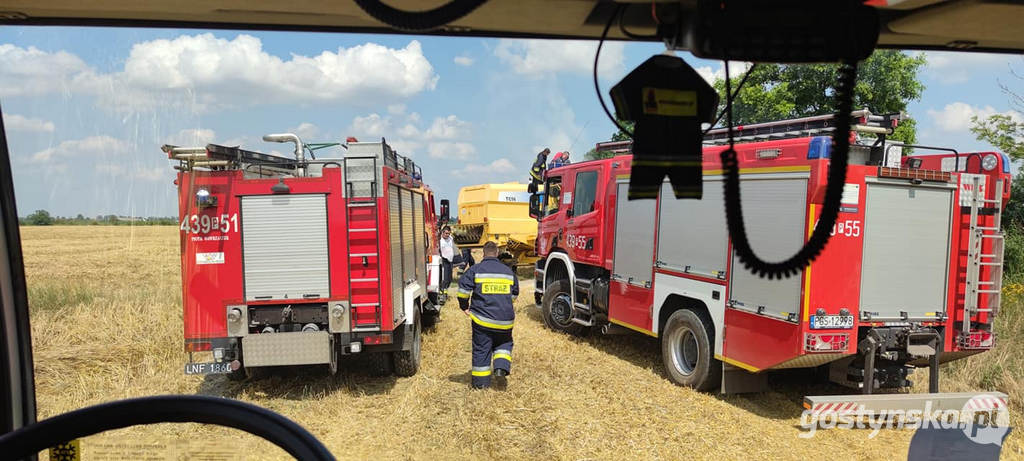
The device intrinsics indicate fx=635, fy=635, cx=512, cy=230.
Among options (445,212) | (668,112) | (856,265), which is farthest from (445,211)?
(668,112)

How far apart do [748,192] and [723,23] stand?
518 centimetres

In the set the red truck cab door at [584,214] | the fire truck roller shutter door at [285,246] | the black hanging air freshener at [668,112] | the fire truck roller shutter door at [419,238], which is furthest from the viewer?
the red truck cab door at [584,214]

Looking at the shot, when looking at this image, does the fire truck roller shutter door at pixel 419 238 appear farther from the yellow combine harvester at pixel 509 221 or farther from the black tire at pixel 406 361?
the yellow combine harvester at pixel 509 221

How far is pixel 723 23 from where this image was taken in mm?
1536

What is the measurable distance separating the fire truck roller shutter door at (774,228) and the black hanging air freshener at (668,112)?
408 cm

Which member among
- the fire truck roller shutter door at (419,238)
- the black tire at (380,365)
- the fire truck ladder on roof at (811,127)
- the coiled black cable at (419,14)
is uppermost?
the fire truck ladder on roof at (811,127)

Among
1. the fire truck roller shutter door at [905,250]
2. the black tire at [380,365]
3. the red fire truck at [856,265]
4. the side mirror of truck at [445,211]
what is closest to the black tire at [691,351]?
the red fire truck at [856,265]

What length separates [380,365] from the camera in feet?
26.6

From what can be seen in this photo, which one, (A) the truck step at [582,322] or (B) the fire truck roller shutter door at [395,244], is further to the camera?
(A) the truck step at [582,322]

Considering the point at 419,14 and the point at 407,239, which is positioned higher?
the point at 419,14

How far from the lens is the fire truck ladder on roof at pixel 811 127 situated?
5.93 m

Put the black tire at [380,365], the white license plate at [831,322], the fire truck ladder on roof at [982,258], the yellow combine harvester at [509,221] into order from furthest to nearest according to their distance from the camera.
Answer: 1. the yellow combine harvester at [509,221]
2. the black tire at [380,365]
3. the fire truck ladder on roof at [982,258]
4. the white license plate at [831,322]

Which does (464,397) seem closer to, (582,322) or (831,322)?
(582,322)

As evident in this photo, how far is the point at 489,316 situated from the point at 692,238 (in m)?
2.48
